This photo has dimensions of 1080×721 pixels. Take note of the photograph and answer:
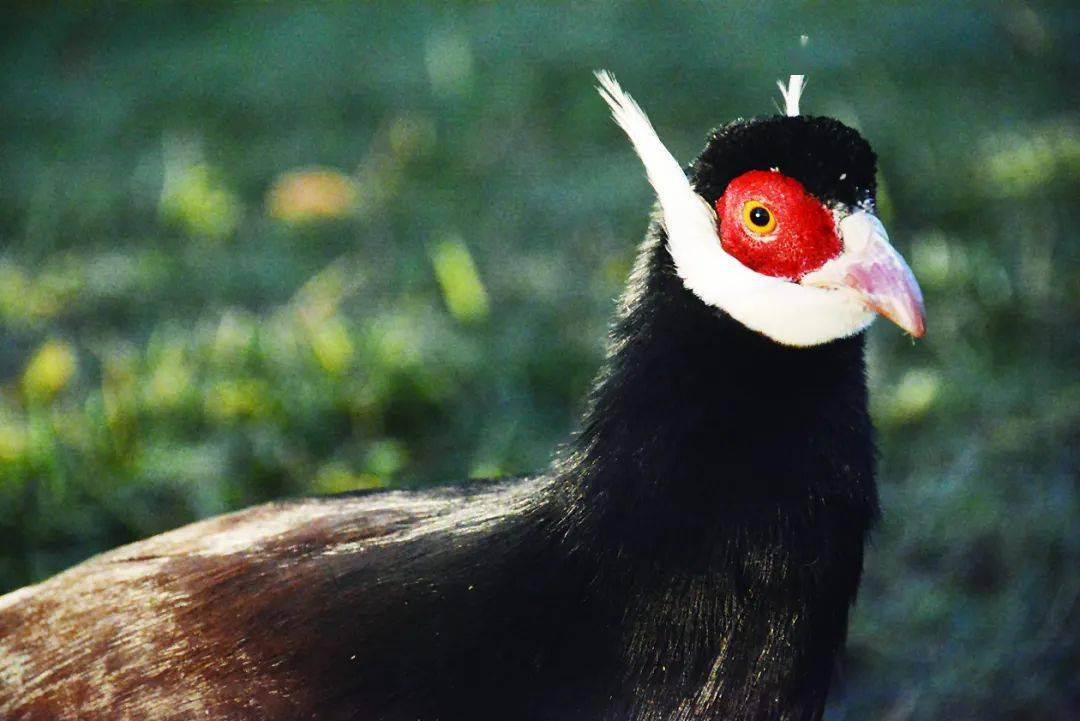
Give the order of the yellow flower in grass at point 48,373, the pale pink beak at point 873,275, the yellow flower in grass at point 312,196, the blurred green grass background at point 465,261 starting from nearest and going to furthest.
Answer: the pale pink beak at point 873,275 < the blurred green grass background at point 465,261 < the yellow flower in grass at point 48,373 < the yellow flower in grass at point 312,196

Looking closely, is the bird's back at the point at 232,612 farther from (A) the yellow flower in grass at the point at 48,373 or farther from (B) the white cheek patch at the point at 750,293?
(A) the yellow flower in grass at the point at 48,373

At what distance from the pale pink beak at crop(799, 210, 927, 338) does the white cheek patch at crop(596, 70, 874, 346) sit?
0.02m

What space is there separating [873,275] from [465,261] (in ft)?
8.86

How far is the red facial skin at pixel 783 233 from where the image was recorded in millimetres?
2189

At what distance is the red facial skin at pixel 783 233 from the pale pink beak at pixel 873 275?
2cm

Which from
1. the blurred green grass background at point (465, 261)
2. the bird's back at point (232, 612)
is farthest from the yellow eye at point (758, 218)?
the blurred green grass background at point (465, 261)

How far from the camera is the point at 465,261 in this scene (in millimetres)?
→ 4715

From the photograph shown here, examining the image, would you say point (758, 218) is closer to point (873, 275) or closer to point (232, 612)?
point (873, 275)

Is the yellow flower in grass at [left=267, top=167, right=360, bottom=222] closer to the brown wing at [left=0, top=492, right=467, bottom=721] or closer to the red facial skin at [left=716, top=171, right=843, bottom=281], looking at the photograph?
the brown wing at [left=0, top=492, right=467, bottom=721]

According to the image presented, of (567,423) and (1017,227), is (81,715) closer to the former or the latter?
(567,423)

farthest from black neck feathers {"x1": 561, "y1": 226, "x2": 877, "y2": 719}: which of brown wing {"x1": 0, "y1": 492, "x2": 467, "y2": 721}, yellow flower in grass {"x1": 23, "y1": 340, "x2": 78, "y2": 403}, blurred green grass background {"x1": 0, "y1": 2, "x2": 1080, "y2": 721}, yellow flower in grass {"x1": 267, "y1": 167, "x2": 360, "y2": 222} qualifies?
yellow flower in grass {"x1": 267, "y1": 167, "x2": 360, "y2": 222}

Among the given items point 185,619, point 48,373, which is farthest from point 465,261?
point 185,619

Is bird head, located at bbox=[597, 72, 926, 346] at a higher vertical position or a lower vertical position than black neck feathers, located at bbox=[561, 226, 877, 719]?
higher

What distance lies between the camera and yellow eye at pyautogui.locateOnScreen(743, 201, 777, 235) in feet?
7.20
